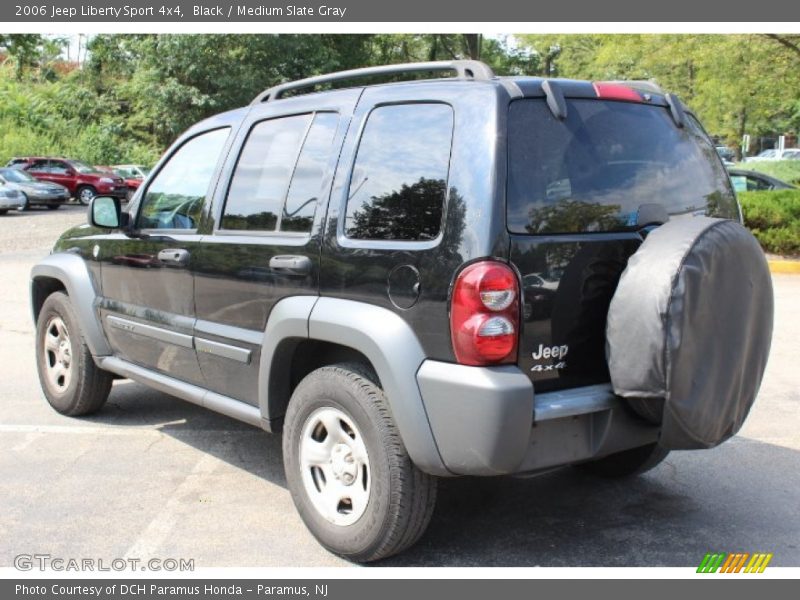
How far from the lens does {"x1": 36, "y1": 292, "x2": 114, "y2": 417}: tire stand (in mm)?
5598

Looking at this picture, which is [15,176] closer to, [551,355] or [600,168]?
[600,168]

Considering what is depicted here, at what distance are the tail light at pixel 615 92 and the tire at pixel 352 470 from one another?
5.16 ft

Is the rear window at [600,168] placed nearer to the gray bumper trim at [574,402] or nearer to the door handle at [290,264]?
the gray bumper trim at [574,402]

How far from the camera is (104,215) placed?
5.10 meters

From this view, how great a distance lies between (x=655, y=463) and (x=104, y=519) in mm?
2841

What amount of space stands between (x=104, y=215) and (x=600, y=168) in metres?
3.04

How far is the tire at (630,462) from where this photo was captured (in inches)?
176

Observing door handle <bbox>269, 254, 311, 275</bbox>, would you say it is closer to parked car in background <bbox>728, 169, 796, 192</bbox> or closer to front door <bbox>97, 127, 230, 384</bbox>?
front door <bbox>97, 127, 230, 384</bbox>

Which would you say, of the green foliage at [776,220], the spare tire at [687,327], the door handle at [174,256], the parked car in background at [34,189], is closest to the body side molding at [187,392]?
the door handle at [174,256]

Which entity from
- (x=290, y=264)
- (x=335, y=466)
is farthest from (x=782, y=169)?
(x=335, y=466)

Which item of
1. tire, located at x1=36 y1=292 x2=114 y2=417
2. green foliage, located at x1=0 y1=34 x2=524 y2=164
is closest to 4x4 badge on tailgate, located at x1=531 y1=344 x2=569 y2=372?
tire, located at x1=36 y1=292 x2=114 y2=417

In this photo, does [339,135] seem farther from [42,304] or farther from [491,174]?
[42,304]

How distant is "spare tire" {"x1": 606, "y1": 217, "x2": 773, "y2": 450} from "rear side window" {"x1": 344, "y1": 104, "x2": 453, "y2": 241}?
833 millimetres

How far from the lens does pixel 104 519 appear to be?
4172 mm
